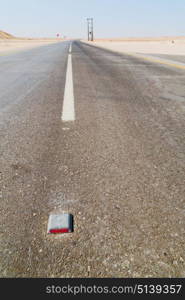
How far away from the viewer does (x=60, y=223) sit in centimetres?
129

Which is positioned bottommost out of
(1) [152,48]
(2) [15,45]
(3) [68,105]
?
(3) [68,105]

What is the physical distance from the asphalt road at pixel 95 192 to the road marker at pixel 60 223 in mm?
34

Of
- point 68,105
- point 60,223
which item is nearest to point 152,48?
point 68,105

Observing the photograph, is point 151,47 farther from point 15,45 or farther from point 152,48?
point 15,45

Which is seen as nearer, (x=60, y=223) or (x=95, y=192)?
(x=60, y=223)

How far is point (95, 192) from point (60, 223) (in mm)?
393

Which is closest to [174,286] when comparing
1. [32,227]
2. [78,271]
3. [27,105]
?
[78,271]

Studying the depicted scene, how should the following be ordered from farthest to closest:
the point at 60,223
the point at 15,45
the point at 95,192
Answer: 1. the point at 15,45
2. the point at 95,192
3. the point at 60,223

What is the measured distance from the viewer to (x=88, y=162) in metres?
1.97

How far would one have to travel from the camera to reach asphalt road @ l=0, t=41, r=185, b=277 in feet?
3.58

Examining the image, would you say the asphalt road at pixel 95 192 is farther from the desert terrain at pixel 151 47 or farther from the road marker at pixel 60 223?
the desert terrain at pixel 151 47

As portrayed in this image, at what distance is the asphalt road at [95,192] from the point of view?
3.58ft

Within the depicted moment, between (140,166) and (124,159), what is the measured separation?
185 mm

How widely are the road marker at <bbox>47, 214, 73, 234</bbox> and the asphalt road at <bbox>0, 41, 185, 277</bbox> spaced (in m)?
0.03
